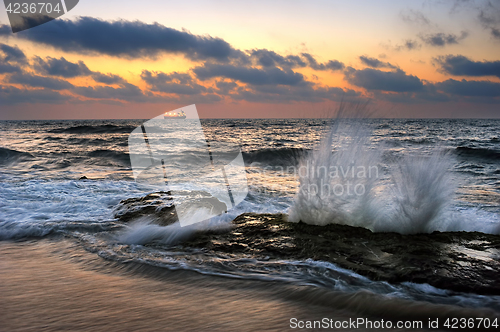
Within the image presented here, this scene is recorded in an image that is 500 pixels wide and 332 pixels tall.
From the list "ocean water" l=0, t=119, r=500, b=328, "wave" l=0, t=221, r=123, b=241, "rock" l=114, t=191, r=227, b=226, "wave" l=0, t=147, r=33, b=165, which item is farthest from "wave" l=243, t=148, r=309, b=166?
"wave" l=0, t=147, r=33, b=165

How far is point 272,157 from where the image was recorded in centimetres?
1698

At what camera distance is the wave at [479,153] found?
51.5ft

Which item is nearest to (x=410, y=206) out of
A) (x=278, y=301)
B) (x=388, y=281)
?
(x=388, y=281)

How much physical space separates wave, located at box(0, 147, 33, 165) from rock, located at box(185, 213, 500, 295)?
14794mm

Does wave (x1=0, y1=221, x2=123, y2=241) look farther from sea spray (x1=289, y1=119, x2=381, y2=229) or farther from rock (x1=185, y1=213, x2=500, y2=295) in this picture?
sea spray (x1=289, y1=119, x2=381, y2=229)

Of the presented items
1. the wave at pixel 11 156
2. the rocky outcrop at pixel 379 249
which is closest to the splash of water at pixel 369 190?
the rocky outcrop at pixel 379 249

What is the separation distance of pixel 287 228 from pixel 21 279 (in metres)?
2.84

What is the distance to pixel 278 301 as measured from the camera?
2.50 meters

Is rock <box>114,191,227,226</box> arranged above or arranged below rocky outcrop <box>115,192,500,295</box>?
above

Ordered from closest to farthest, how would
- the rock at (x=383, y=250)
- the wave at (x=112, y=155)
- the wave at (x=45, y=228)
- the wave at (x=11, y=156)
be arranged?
the rock at (x=383, y=250)
the wave at (x=45, y=228)
the wave at (x=11, y=156)
the wave at (x=112, y=155)

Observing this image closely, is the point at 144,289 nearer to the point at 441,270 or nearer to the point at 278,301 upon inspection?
the point at 278,301

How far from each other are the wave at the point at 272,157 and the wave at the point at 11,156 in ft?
35.4

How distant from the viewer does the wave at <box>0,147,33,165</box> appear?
1457 cm

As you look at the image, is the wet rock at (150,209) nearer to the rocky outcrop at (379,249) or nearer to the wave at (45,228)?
the wave at (45,228)
